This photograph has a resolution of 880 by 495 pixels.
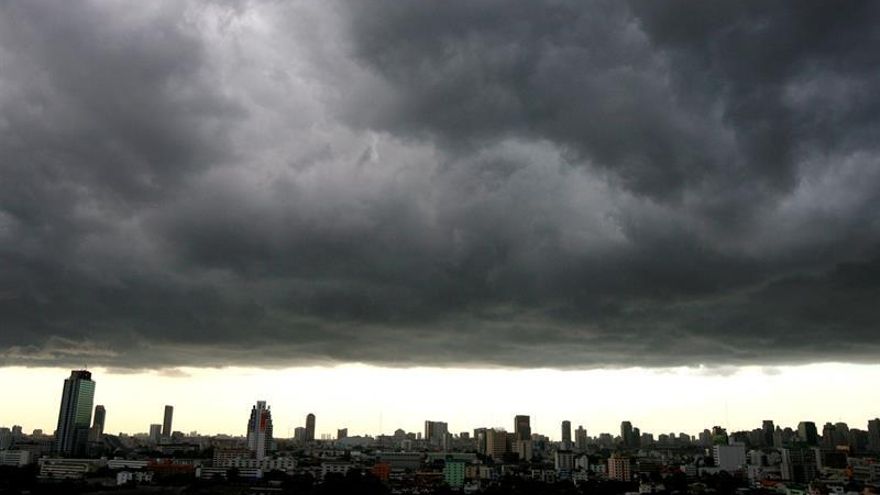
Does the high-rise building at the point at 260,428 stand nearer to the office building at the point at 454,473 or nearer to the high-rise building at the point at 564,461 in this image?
the office building at the point at 454,473

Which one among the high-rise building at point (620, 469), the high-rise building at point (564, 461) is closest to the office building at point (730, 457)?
the high-rise building at point (620, 469)

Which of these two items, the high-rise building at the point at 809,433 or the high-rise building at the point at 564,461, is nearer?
the high-rise building at the point at 564,461

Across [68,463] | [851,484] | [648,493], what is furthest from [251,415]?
[851,484]

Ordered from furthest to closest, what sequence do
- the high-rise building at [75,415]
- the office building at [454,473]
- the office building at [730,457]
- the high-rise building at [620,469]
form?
the high-rise building at [75,415] → the office building at [730,457] → the high-rise building at [620,469] → the office building at [454,473]

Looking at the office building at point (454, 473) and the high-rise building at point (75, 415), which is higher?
the high-rise building at point (75, 415)

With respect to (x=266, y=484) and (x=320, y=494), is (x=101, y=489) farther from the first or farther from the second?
(x=320, y=494)

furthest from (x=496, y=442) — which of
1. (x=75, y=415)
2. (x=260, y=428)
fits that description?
(x=75, y=415)
